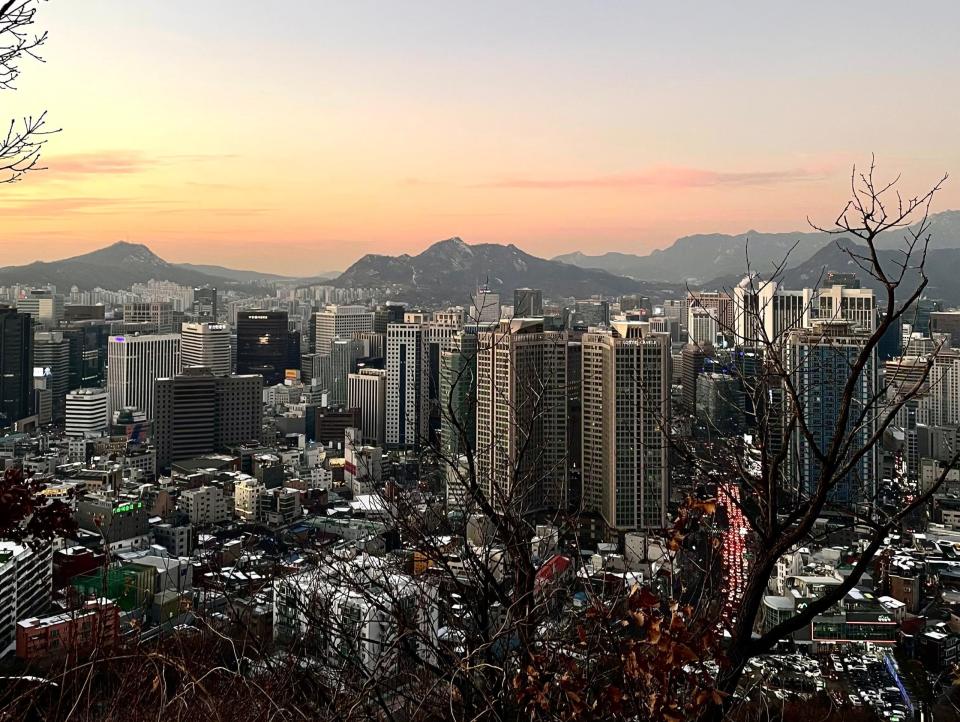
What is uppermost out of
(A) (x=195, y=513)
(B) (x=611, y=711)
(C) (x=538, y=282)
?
(C) (x=538, y=282)

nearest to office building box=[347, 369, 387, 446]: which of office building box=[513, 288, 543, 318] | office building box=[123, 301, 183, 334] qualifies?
office building box=[513, 288, 543, 318]

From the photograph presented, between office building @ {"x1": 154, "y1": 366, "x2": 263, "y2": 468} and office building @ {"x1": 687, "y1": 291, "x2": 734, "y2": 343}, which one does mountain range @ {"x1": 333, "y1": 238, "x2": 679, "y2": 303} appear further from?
office building @ {"x1": 687, "y1": 291, "x2": 734, "y2": 343}

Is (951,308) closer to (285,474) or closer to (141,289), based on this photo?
(285,474)

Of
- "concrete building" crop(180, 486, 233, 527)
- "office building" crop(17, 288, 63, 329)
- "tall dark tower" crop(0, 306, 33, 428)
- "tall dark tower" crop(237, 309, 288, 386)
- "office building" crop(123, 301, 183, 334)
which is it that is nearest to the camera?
"concrete building" crop(180, 486, 233, 527)

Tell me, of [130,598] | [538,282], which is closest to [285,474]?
[130,598]

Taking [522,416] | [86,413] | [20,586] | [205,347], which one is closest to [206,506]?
[20,586]

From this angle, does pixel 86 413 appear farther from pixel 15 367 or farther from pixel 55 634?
pixel 55 634
